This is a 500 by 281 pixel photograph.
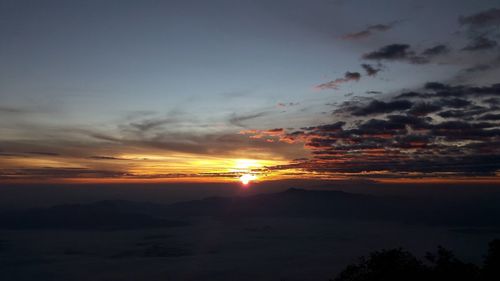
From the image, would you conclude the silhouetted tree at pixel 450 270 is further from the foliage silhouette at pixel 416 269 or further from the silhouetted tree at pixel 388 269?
the silhouetted tree at pixel 388 269

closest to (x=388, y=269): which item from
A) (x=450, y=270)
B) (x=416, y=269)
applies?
(x=416, y=269)

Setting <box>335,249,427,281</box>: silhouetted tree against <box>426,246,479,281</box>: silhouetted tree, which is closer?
<box>335,249,427,281</box>: silhouetted tree

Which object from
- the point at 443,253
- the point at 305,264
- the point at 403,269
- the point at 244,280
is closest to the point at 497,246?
the point at 443,253

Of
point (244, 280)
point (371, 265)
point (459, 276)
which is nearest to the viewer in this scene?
point (459, 276)

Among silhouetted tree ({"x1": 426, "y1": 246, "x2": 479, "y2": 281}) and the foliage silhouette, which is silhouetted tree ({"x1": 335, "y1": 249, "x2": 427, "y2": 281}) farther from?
silhouetted tree ({"x1": 426, "y1": 246, "x2": 479, "y2": 281})

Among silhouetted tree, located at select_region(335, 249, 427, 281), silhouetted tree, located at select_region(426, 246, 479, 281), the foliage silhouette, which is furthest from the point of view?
silhouetted tree, located at select_region(426, 246, 479, 281)

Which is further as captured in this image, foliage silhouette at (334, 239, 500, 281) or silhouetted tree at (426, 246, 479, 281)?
silhouetted tree at (426, 246, 479, 281)

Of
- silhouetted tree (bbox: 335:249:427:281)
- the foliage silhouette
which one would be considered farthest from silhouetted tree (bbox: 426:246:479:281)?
silhouetted tree (bbox: 335:249:427:281)

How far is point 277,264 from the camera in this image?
19150cm

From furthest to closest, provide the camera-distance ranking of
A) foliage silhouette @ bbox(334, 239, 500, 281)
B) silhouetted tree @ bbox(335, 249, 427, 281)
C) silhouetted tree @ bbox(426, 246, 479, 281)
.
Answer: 1. silhouetted tree @ bbox(426, 246, 479, 281)
2. silhouetted tree @ bbox(335, 249, 427, 281)
3. foliage silhouette @ bbox(334, 239, 500, 281)

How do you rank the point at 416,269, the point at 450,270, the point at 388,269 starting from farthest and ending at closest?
the point at 388,269
the point at 416,269
the point at 450,270

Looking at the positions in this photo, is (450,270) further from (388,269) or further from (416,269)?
(388,269)

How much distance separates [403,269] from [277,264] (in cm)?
16970

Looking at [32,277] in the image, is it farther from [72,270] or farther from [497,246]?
[497,246]
